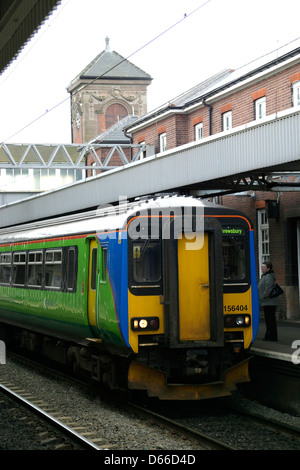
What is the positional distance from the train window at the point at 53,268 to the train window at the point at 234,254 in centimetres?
358

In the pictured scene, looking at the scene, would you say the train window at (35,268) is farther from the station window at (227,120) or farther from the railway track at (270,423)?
the station window at (227,120)

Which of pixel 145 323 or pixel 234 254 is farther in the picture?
pixel 234 254

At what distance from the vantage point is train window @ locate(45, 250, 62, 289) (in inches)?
538

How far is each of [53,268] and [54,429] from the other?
4.53 meters

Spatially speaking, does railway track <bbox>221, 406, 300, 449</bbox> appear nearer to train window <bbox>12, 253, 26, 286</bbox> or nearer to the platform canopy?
the platform canopy

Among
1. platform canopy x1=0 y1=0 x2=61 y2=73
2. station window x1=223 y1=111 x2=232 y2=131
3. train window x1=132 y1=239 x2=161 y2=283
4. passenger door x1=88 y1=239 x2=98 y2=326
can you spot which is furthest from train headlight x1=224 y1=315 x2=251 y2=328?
station window x1=223 y1=111 x2=232 y2=131

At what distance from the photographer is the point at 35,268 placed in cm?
1532

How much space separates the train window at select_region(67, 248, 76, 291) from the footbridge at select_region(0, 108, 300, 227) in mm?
3515

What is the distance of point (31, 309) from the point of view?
15523 mm

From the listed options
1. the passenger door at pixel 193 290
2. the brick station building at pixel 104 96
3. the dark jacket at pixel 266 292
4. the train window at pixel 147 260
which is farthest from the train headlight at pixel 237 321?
the brick station building at pixel 104 96

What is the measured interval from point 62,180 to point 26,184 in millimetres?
3845

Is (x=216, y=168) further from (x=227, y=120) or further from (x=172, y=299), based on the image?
(x=227, y=120)

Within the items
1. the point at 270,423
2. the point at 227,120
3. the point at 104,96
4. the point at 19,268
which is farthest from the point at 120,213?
the point at 104,96
